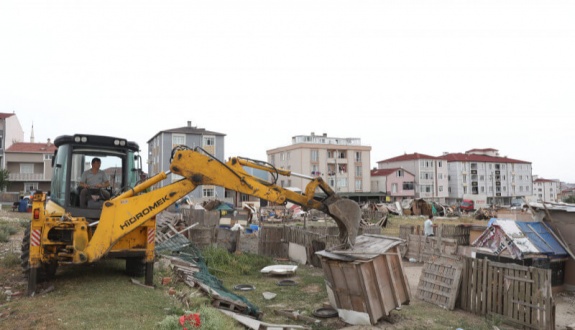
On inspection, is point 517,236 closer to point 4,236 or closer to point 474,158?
point 4,236

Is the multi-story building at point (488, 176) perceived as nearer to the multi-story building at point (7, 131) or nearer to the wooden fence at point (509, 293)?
the multi-story building at point (7, 131)

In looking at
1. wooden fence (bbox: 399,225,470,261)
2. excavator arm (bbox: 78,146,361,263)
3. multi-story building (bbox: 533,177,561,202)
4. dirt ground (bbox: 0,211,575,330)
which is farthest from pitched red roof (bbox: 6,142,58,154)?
multi-story building (bbox: 533,177,561,202)

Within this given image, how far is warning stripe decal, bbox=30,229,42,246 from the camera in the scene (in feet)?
26.8

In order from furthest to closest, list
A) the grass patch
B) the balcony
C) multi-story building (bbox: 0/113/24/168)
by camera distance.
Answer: multi-story building (bbox: 0/113/24/168) < the balcony < the grass patch

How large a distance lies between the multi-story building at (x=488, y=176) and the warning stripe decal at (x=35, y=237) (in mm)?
79679

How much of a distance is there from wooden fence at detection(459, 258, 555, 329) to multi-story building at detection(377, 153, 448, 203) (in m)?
67.0

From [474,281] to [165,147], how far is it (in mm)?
50235

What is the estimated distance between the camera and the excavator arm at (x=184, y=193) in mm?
8266

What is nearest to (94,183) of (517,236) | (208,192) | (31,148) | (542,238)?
(517,236)

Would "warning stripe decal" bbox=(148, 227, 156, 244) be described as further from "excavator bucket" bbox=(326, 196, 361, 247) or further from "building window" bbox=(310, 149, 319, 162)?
"building window" bbox=(310, 149, 319, 162)

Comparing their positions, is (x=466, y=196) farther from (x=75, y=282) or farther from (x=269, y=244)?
(x=75, y=282)

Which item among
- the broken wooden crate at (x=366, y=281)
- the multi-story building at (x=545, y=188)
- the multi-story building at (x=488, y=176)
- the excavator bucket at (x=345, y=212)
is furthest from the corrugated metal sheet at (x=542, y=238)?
the multi-story building at (x=545, y=188)

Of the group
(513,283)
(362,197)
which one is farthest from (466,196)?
(513,283)

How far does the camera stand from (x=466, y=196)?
7969cm
